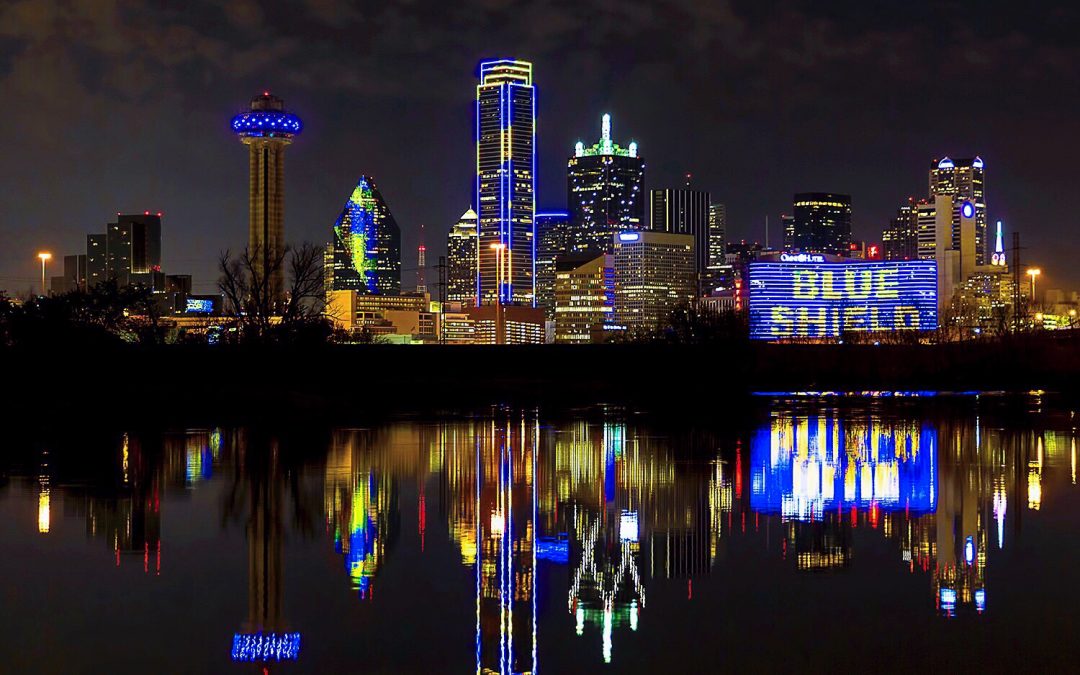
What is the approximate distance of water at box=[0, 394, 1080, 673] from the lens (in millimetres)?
14414

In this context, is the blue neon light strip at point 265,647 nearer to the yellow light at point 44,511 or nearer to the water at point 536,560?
the water at point 536,560

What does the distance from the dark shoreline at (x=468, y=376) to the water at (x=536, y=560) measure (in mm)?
→ 18779

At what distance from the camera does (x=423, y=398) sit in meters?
66.8

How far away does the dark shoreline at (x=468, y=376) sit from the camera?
55.3m

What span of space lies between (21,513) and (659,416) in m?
31.3

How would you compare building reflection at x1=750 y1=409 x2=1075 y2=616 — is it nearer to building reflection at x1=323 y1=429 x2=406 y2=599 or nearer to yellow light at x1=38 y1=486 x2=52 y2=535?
building reflection at x1=323 y1=429 x2=406 y2=599

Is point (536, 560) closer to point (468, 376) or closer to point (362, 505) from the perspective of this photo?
point (362, 505)

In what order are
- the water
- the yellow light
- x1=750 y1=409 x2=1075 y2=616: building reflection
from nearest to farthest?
the water → x1=750 y1=409 x2=1075 y2=616: building reflection → the yellow light

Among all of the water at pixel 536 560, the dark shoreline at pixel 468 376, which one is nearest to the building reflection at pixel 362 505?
the water at pixel 536 560

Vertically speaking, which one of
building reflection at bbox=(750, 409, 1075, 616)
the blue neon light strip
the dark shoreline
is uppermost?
the dark shoreline

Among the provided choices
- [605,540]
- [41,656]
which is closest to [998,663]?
[605,540]

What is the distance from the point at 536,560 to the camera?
63.6 ft

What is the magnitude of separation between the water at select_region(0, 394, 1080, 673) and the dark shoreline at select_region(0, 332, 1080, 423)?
61.6 ft

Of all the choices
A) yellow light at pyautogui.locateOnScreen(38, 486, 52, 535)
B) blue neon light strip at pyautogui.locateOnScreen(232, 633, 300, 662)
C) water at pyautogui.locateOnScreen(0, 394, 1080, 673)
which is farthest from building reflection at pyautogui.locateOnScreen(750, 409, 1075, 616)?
yellow light at pyautogui.locateOnScreen(38, 486, 52, 535)
